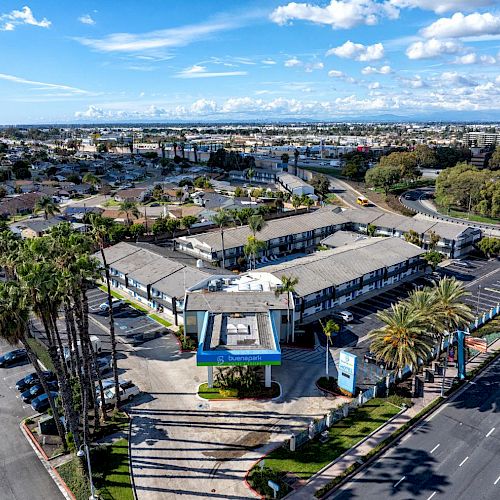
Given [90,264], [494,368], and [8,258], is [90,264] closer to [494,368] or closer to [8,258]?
[8,258]

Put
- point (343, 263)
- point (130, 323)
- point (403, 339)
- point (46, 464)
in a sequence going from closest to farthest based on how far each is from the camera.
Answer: point (46, 464)
point (403, 339)
point (130, 323)
point (343, 263)

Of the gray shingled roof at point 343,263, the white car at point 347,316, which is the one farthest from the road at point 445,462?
the gray shingled roof at point 343,263

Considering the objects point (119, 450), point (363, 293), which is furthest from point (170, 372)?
point (363, 293)

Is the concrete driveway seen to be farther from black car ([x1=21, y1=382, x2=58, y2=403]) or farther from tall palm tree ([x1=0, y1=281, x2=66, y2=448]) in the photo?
tall palm tree ([x1=0, y1=281, x2=66, y2=448])

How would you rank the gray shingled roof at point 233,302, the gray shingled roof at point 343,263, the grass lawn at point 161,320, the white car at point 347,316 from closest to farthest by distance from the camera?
1. the gray shingled roof at point 233,302
2. the grass lawn at point 161,320
3. the white car at point 347,316
4. the gray shingled roof at point 343,263

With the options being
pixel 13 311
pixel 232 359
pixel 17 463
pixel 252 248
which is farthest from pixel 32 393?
pixel 252 248

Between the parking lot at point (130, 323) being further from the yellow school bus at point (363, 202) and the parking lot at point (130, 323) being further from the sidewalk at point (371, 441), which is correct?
the yellow school bus at point (363, 202)

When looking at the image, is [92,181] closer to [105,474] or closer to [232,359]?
[232,359]
